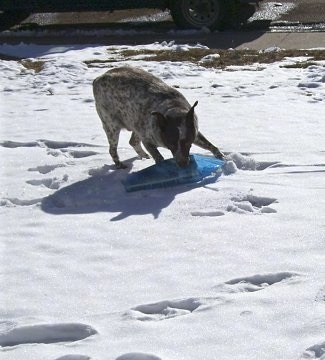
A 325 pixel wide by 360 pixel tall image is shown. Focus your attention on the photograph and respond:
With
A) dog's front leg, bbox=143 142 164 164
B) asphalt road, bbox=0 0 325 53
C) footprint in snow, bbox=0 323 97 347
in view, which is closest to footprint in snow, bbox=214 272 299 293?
footprint in snow, bbox=0 323 97 347

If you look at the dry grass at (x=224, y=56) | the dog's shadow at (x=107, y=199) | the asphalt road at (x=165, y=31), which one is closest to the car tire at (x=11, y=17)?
the asphalt road at (x=165, y=31)

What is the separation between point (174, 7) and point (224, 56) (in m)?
3.49

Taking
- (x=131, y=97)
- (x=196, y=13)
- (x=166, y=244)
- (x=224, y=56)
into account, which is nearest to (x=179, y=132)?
(x=131, y=97)

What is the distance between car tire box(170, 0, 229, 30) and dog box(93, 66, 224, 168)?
9.00m

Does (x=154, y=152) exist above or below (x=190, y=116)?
below

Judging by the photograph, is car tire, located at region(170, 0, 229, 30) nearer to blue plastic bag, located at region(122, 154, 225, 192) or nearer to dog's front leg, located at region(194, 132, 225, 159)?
dog's front leg, located at region(194, 132, 225, 159)

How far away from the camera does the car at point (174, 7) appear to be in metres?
18.6

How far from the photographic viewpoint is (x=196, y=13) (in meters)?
18.8

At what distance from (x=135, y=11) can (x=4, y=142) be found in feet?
36.0

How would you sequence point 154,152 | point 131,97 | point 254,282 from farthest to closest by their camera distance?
point 131,97 → point 154,152 → point 254,282

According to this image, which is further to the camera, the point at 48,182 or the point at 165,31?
the point at 165,31

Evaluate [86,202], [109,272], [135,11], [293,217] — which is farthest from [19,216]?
[135,11]

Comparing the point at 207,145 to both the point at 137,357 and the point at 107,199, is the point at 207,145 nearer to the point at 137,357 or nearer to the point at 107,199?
the point at 107,199

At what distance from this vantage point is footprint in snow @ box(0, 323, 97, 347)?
5918 millimetres
